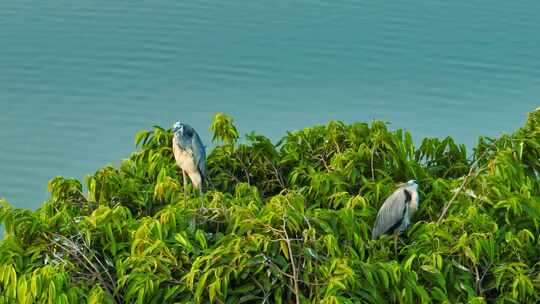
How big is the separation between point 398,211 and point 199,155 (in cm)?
178

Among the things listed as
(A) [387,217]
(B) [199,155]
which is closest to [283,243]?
(A) [387,217]

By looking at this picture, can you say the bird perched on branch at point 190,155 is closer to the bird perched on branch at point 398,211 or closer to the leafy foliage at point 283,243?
the leafy foliage at point 283,243

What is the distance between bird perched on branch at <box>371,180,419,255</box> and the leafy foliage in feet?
0.35

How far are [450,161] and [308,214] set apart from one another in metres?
2.56

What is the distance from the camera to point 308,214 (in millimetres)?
8672

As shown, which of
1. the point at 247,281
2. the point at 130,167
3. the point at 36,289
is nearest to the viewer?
the point at 36,289

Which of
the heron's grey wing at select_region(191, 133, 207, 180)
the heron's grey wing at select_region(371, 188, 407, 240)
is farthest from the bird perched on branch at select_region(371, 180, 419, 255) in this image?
the heron's grey wing at select_region(191, 133, 207, 180)

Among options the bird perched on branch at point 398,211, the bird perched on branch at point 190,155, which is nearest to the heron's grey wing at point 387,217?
the bird perched on branch at point 398,211

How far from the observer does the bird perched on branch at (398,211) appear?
912cm

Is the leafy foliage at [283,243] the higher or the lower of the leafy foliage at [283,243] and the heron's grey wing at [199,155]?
the lower

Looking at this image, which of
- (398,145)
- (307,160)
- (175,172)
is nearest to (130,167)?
(175,172)

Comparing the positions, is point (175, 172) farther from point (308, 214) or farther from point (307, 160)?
point (308, 214)

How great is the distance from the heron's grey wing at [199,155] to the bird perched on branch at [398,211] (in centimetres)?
153

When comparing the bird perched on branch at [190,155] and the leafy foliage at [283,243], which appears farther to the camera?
Answer: the bird perched on branch at [190,155]
